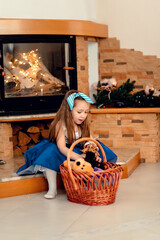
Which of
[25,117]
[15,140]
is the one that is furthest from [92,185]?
[15,140]

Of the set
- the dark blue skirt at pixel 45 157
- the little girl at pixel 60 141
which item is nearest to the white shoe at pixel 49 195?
the little girl at pixel 60 141

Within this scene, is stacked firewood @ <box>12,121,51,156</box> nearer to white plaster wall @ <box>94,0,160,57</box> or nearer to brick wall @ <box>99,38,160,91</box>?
brick wall @ <box>99,38,160,91</box>

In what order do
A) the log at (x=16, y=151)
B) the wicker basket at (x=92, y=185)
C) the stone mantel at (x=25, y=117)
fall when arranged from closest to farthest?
the wicker basket at (x=92, y=185) → the stone mantel at (x=25, y=117) → the log at (x=16, y=151)

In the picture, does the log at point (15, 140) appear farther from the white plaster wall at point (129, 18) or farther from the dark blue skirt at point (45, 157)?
the white plaster wall at point (129, 18)

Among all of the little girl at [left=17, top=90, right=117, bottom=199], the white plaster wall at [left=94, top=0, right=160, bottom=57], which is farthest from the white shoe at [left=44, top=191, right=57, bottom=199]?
the white plaster wall at [left=94, top=0, right=160, bottom=57]

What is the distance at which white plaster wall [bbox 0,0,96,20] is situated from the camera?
3.93 m

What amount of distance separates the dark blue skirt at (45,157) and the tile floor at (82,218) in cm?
22

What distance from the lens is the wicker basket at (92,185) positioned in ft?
8.64

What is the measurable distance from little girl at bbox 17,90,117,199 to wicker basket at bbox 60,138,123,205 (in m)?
0.18

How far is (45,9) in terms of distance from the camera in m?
4.06

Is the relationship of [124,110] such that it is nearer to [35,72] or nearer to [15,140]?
[35,72]

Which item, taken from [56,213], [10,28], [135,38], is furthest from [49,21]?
[56,213]

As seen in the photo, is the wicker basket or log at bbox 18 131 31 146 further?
log at bbox 18 131 31 146

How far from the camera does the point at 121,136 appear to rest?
4.12 m
